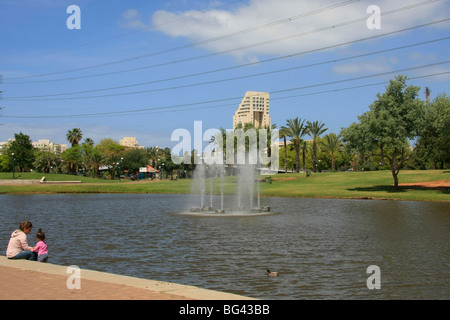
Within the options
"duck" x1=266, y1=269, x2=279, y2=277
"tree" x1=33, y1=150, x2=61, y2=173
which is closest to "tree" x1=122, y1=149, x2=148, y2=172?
"tree" x1=33, y1=150, x2=61, y2=173

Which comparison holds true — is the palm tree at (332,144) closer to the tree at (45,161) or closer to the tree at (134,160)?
the tree at (134,160)

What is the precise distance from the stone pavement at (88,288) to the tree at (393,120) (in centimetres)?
5300

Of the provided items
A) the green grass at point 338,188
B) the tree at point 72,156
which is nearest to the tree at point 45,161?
the tree at point 72,156

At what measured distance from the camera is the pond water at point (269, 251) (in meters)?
14.4

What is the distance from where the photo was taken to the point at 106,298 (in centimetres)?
1015

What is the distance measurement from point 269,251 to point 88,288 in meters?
10.8

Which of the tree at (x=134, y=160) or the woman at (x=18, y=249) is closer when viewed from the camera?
the woman at (x=18, y=249)

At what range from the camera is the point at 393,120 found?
196 ft

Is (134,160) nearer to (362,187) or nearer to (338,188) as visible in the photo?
(338,188)

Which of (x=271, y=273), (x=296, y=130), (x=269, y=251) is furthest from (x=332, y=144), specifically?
(x=271, y=273)

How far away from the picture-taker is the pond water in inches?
568
